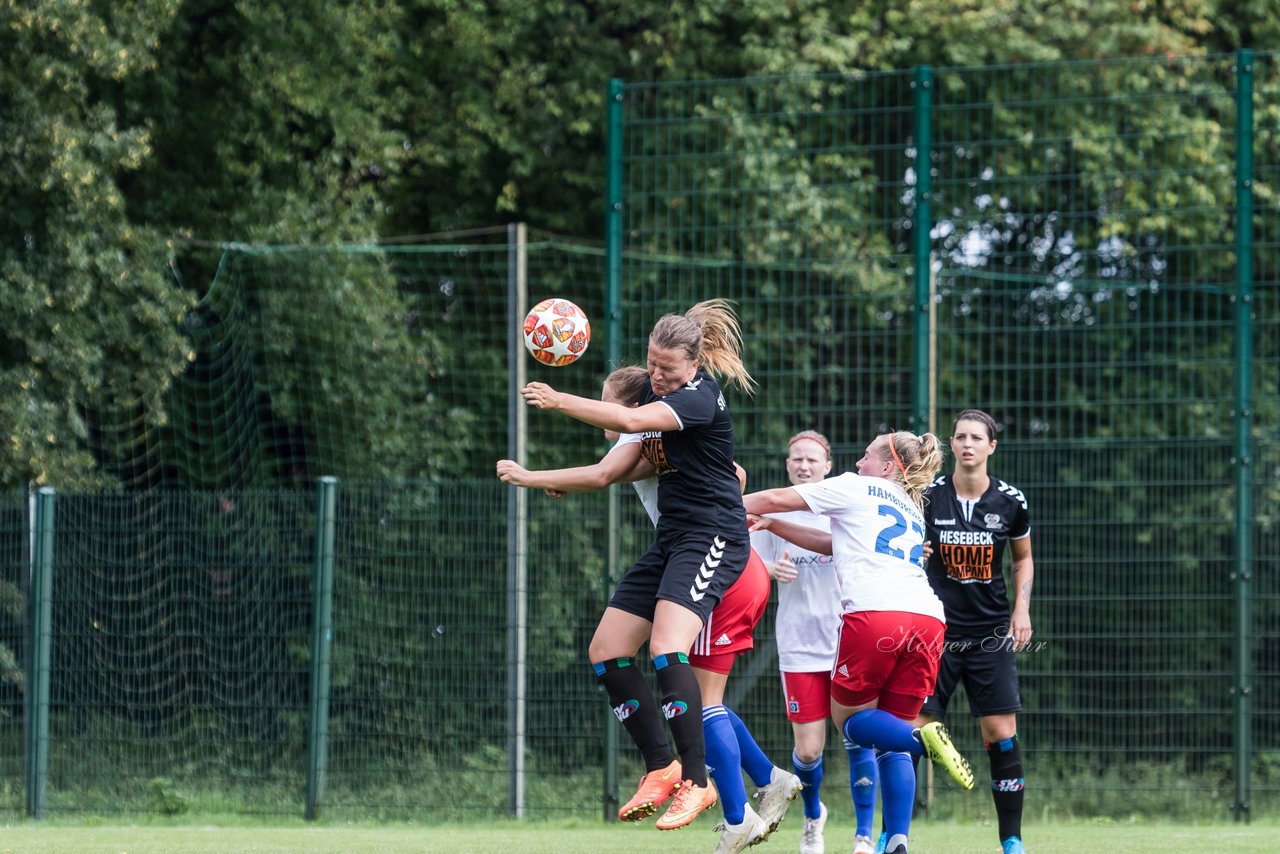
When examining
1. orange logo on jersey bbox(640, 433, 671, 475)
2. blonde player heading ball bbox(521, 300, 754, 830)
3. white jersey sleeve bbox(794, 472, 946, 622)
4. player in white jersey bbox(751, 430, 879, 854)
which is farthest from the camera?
player in white jersey bbox(751, 430, 879, 854)

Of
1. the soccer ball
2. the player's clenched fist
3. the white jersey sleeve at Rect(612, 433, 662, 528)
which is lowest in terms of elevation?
the white jersey sleeve at Rect(612, 433, 662, 528)

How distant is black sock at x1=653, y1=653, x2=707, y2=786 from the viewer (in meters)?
6.12

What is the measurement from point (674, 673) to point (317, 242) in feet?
30.9

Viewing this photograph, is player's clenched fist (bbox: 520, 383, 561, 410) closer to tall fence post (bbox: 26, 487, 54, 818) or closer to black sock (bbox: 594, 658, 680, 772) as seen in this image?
black sock (bbox: 594, 658, 680, 772)

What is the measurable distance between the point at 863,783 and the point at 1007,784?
666mm

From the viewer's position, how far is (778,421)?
12.3m

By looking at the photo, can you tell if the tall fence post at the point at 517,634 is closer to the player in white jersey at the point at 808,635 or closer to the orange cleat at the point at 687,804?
the player in white jersey at the point at 808,635

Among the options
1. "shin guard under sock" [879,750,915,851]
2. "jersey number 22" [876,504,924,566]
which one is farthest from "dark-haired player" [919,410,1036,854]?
"jersey number 22" [876,504,924,566]

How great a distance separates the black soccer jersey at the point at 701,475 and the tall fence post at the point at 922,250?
12.4 feet

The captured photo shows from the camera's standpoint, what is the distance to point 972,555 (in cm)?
750

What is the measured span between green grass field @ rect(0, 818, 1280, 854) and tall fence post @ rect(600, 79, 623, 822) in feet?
1.16

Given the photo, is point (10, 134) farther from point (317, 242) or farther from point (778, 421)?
point (778, 421)

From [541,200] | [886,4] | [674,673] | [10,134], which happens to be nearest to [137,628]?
[10,134]

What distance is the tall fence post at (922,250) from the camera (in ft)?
33.0
